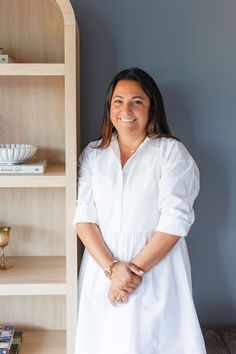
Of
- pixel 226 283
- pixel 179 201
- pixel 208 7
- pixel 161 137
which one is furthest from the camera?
pixel 226 283

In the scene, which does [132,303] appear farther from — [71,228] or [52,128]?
[52,128]

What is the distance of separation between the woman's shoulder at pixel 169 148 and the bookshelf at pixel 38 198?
347 mm

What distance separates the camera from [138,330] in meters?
1.55

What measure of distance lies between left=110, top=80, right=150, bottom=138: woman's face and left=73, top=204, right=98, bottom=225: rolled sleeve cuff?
0.93 ft

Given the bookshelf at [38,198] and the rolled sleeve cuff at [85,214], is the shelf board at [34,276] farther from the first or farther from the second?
the rolled sleeve cuff at [85,214]

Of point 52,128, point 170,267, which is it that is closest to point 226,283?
point 170,267

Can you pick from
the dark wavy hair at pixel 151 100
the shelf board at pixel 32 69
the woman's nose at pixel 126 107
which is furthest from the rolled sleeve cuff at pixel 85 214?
the shelf board at pixel 32 69

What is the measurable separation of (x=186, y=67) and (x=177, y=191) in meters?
0.58

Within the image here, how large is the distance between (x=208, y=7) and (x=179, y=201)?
814mm

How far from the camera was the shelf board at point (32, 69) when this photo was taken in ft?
5.01

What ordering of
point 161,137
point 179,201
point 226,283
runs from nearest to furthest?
point 179,201 < point 161,137 < point 226,283

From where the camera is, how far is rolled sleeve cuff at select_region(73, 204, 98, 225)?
1.59 metres

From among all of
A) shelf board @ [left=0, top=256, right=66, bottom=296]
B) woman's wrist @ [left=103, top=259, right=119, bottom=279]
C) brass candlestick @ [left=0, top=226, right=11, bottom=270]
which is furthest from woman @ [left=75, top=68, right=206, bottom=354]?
brass candlestick @ [left=0, top=226, right=11, bottom=270]

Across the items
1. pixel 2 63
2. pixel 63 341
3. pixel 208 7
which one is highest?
pixel 208 7
